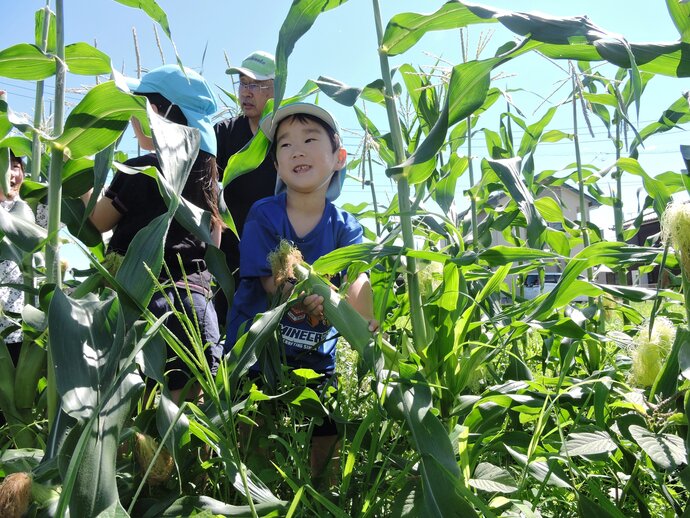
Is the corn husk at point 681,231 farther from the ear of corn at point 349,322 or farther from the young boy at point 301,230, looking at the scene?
the young boy at point 301,230

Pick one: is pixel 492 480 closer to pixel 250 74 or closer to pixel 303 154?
pixel 303 154

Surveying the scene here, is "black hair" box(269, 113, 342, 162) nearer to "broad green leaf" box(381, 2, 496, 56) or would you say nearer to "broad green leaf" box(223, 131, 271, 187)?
"broad green leaf" box(223, 131, 271, 187)

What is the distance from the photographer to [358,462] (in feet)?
3.51

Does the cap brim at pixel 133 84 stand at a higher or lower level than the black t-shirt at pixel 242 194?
higher

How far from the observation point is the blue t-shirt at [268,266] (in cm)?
138

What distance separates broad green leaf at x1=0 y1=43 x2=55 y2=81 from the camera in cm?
92

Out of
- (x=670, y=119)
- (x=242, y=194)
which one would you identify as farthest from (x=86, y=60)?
(x=670, y=119)

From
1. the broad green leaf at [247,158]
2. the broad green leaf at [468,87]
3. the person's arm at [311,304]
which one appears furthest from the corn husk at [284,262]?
the broad green leaf at [468,87]

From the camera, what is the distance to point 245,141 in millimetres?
2070

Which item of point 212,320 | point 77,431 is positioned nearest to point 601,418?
point 77,431

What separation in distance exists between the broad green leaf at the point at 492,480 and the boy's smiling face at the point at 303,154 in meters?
0.81

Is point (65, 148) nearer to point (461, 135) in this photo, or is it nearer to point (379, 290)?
point (379, 290)

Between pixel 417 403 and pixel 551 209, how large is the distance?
0.92m

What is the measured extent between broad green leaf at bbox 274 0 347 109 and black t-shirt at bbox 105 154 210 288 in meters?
0.75
